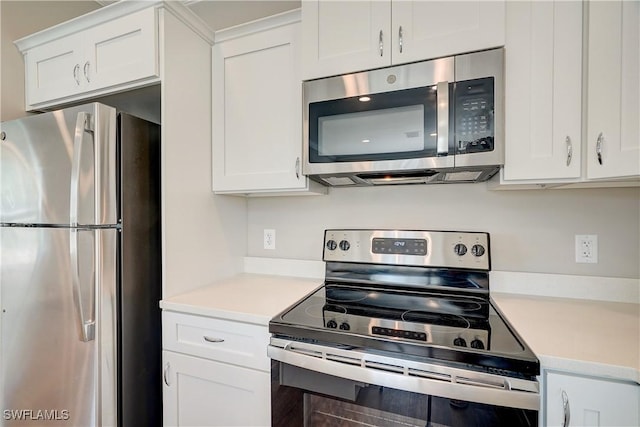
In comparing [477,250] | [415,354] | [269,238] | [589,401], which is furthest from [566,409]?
[269,238]

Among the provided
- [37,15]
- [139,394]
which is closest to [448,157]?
[139,394]

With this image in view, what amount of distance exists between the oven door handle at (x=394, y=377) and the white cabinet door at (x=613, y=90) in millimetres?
724

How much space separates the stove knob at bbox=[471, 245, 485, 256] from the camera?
1.35 metres

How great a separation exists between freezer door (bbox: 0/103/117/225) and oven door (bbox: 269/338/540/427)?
95 centimetres

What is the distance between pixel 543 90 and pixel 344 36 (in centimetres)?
78

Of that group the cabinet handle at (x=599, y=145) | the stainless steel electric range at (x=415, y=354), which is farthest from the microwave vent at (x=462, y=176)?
the cabinet handle at (x=599, y=145)

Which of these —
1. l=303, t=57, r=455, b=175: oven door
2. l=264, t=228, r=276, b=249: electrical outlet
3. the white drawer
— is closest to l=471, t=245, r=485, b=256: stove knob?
l=303, t=57, r=455, b=175: oven door

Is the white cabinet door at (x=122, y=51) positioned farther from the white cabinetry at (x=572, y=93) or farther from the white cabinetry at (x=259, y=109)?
the white cabinetry at (x=572, y=93)

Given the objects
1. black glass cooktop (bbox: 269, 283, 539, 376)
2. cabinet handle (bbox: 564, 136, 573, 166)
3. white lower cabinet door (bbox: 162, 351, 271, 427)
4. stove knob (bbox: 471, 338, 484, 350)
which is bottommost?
white lower cabinet door (bbox: 162, 351, 271, 427)

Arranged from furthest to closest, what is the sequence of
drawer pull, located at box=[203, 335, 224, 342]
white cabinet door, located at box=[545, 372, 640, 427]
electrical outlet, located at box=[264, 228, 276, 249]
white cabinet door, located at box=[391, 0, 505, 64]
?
electrical outlet, located at box=[264, 228, 276, 249]
drawer pull, located at box=[203, 335, 224, 342]
white cabinet door, located at box=[391, 0, 505, 64]
white cabinet door, located at box=[545, 372, 640, 427]

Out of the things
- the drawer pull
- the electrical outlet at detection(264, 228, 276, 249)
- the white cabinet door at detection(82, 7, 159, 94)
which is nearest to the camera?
the drawer pull

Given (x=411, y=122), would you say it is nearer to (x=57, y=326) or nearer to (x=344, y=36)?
(x=344, y=36)

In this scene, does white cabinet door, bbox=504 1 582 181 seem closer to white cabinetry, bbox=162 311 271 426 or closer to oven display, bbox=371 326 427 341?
oven display, bbox=371 326 427 341

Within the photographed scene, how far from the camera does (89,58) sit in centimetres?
147
